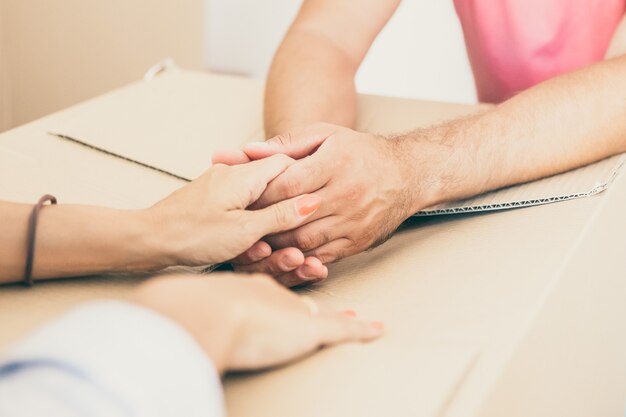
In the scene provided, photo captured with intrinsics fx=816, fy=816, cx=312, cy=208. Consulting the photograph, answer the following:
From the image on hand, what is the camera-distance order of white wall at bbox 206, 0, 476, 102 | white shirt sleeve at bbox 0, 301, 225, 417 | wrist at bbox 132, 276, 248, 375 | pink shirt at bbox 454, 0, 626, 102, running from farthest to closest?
1. white wall at bbox 206, 0, 476, 102
2. pink shirt at bbox 454, 0, 626, 102
3. wrist at bbox 132, 276, 248, 375
4. white shirt sleeve at bbox 0, 301, 225, 417

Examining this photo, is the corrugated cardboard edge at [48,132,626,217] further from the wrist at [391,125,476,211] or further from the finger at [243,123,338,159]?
the finger at [243,123,338,159]

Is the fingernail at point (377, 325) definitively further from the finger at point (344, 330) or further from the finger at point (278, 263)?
the finger at point (278, 263)

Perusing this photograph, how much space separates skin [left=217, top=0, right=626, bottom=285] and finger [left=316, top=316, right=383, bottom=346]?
0.52ft

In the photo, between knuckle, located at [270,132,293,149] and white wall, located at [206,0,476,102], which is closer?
knuckle, located at [270,132,293,149]

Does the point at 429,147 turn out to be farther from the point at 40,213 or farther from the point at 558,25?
the point at 558,25

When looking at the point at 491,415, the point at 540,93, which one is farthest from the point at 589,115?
the point at 491,415

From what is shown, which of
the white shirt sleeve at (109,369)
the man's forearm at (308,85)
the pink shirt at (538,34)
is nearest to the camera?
the white shirt sleeve at (109,369)

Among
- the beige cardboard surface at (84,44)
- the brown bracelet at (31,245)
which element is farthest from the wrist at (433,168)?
the beige cardboard surface at (84,44)

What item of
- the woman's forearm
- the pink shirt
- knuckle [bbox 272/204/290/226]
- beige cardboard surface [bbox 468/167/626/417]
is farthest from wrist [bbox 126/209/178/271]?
the pink shirt

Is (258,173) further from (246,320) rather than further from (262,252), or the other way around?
(246,320)

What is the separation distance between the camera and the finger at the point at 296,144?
2.71 feet

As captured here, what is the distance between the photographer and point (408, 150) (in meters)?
0.88

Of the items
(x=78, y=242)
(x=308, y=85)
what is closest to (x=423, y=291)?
(x=78, y=242)

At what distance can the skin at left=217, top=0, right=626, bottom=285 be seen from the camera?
808 mm
